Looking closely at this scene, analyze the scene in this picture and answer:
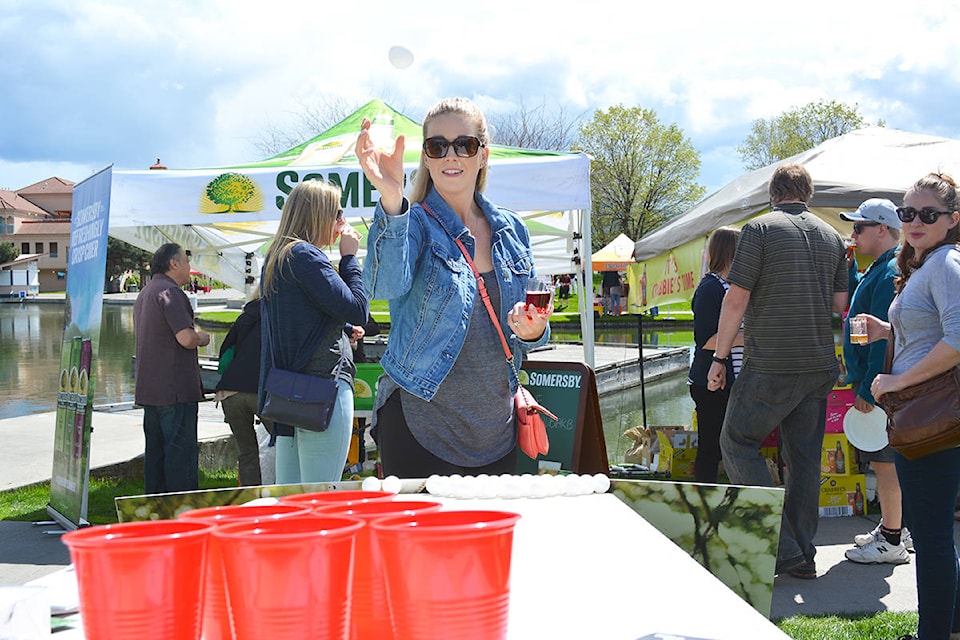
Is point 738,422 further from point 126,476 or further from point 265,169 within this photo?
point 126,476


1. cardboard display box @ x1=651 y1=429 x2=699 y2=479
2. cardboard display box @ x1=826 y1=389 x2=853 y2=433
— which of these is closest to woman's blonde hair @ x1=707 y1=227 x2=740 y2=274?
cardboard display box @ x1=826 y1=389 x2=853 y2=433

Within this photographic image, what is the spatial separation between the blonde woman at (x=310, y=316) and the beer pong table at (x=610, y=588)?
2305mm

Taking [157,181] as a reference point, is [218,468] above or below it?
below

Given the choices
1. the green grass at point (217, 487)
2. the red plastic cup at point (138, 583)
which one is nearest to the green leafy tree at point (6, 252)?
the green grass at point (217, 487)

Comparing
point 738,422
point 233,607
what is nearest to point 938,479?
point 738,422

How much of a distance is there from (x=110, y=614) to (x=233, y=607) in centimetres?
12

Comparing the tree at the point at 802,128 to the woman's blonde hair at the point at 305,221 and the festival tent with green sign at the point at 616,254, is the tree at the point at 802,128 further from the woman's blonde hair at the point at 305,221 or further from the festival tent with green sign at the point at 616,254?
the woman's blonde hair at the point at 305,221

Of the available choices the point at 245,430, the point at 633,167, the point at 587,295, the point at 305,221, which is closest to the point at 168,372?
the point at 245,430

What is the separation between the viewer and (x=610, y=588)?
1.24 m

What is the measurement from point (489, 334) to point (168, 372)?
3809mm

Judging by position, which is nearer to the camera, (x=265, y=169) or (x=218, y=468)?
(x=265, y=169)

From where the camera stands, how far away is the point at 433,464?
8.10 ft

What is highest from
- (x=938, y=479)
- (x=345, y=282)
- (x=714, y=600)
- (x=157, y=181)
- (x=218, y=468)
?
(x=157, y=181)

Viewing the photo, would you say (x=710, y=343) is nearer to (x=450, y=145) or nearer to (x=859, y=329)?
(x=859, y=329)
